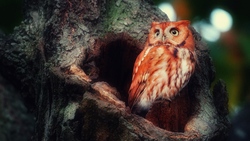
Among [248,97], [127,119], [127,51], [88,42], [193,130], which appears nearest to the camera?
[127,119]

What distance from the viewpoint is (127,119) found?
3.29 m

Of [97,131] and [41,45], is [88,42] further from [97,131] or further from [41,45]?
[97,131]

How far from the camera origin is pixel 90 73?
12.4 feet

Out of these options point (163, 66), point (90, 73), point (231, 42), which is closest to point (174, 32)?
point (163, 66)

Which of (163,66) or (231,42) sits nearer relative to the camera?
(163,66)

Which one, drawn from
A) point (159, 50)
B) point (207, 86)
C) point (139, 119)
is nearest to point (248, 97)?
point (207, 86)

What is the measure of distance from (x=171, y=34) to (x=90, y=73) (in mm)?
495

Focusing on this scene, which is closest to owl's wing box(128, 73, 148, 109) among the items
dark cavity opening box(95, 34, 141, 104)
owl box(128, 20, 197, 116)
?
owl box(128, 20, 197, 116)

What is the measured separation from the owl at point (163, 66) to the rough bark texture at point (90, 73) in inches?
5.2

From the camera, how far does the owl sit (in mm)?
3607

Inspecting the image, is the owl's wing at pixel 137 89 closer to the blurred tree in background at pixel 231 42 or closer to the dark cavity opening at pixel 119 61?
the dark cavity opening at pixel 119 61

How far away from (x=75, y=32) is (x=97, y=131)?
2.47 ft

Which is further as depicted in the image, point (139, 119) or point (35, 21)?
point (35, 21)

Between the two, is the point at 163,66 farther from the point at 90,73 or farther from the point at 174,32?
the point at 90,73
